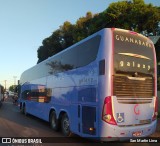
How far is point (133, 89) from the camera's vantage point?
880cm

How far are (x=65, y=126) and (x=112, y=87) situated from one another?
3.71m

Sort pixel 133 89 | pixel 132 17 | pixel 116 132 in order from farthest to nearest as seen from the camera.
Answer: pixel 132 17 → pixel 133 89 → pixel 116 132

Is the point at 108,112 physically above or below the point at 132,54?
below

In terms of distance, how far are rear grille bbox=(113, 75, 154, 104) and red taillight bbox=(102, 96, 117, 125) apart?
0.35 meters

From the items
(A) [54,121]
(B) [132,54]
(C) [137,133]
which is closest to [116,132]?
(C) [137,133]

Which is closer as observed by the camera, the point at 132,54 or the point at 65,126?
the point at 132,54

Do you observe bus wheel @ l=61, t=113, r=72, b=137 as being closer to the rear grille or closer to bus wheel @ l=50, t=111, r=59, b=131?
bus wheel @ l=50, t=111, r=59, b=131

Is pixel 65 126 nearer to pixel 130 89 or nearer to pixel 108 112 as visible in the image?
pixel 108 112

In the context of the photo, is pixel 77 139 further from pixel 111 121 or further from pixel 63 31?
pixel 63 31

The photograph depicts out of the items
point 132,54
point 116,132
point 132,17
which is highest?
point 132,17

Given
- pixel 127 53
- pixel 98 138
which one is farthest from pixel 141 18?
pixel 98 138

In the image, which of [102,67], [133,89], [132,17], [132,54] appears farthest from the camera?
[132,17]

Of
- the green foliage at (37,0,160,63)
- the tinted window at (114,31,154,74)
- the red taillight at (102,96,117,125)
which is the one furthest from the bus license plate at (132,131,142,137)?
the green foliage at (37,0,160,63)

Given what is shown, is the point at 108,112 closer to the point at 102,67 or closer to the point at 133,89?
the point at 133,89
